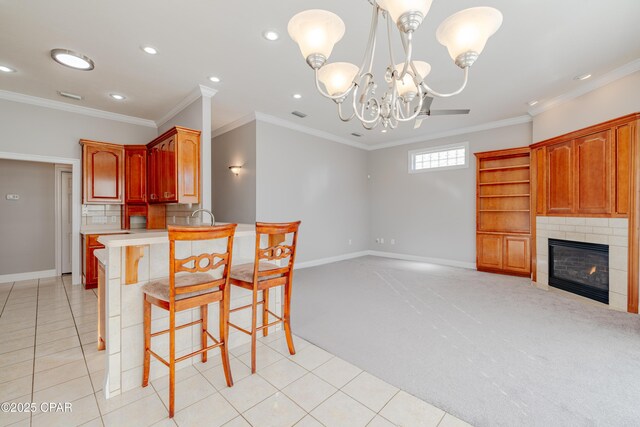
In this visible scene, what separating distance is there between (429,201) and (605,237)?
310 cm

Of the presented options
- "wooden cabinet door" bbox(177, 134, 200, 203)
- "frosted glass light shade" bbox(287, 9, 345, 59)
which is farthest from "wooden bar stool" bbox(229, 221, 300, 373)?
"wooden cabinet door" bbox(177, 134, 200, 203)

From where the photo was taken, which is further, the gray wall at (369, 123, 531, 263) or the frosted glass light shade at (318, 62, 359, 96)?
the gray wall at (369, 123, 531, 263)

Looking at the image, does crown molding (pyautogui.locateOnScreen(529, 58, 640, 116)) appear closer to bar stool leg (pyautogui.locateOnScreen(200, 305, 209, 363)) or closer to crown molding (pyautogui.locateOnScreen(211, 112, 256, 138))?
crown molding (pyautogui.locateOnScreen(211, 112, 256, 138))

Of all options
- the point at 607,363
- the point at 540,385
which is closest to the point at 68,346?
the point at 540,385

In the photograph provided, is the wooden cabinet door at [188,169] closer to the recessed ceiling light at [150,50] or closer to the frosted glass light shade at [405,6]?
the recessed ceiling light at [150,50]

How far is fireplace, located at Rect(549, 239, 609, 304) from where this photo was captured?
357cm

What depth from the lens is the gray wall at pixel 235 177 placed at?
16.8ft

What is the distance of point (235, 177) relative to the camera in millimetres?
5539

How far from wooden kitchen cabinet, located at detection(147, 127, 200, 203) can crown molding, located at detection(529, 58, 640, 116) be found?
5505 millimetres

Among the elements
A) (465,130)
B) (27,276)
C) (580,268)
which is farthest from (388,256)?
(27,276)

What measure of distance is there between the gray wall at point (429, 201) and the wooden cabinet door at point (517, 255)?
62 cm

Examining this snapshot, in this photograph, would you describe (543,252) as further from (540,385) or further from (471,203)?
(540,385)

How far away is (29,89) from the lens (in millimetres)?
3840

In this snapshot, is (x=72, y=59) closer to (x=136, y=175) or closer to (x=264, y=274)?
(x=136, y=175)
